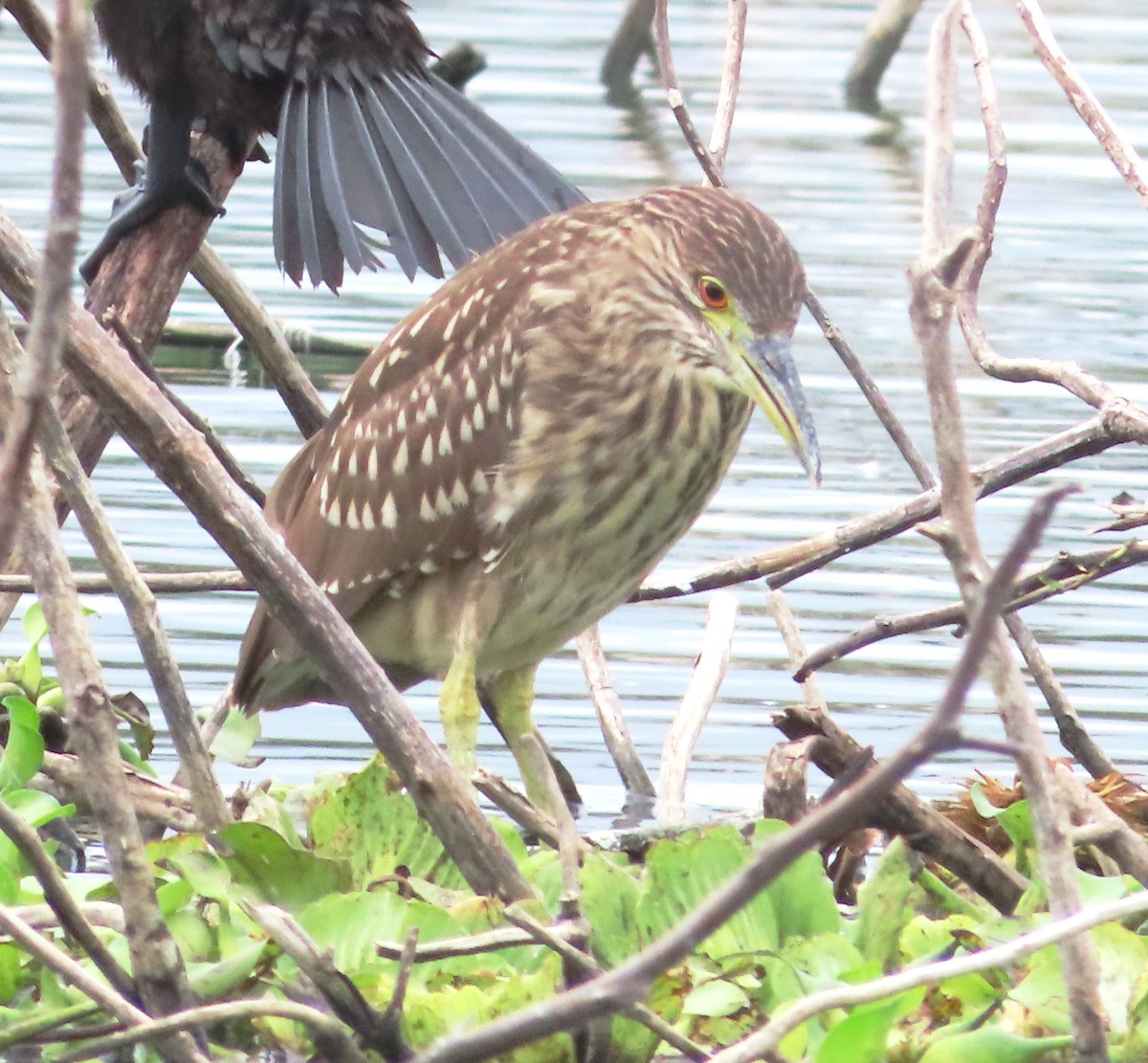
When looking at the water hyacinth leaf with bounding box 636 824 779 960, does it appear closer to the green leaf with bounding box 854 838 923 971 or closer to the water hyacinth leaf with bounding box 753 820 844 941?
the water hyacinth leaf with bounding box 753 820 844 941

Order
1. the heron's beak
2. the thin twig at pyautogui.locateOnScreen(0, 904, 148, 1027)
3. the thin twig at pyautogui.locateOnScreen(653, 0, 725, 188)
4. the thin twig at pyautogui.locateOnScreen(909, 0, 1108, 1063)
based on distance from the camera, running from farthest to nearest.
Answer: the thin twig at pyautogui.locateOnScreen(653, 0, 725, 188) → the heron's beak → the thin twig at pyautogui.locateOnScreen(0, 904, 148, 1027) → the thin twig at pyautogui.locateOnScreen(909, 0, 1108, 1063)

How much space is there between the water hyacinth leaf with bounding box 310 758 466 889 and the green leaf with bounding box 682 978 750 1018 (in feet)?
2.05

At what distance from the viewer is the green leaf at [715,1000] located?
2.89 metres

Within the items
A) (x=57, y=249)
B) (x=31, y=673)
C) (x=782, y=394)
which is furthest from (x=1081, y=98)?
(x=57, y=249)

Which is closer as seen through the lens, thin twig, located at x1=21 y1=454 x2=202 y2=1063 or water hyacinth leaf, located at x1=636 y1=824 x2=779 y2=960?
thin twig, located at x1=21 y1=454 x2=202 y2=1063

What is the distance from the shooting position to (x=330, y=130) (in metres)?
4.86

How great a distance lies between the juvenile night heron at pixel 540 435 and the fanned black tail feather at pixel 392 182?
1.67 ft

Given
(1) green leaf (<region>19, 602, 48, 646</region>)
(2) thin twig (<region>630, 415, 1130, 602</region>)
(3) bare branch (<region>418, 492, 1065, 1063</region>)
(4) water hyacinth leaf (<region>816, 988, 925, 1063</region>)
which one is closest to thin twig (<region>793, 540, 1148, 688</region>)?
(2) thin twig (<region>630, 415, 1130, 602</region>)

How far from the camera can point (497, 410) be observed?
3898mm

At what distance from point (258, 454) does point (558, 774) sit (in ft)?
7.89

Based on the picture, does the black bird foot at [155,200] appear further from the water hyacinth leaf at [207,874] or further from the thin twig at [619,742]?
the water hyacinth leaf at [207,874]

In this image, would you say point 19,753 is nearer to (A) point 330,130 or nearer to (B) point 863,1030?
(B) point 863,1030

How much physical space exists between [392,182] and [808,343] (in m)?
3.75

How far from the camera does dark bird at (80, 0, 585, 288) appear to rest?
15.4ft
